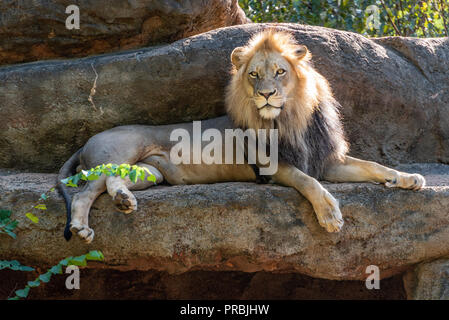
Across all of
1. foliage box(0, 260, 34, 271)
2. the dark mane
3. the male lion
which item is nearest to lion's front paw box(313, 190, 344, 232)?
the male lion

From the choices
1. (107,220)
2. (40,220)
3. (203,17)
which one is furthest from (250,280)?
(203,17)

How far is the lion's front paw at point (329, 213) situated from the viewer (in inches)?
140

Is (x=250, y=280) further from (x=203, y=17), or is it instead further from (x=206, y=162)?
(x=203, y=17)

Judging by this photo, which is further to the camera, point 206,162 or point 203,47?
point 203,47

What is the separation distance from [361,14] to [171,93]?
3.92m

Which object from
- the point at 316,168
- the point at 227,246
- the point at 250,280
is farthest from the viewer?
the point at 250,280

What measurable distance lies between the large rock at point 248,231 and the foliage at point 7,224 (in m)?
0.10

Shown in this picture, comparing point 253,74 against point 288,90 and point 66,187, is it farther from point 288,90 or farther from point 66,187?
point 66,187

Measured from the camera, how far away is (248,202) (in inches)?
145

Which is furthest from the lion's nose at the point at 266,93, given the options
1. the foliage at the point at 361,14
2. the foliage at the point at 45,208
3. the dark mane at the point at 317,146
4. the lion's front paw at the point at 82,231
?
the foliage at the point at 361,14

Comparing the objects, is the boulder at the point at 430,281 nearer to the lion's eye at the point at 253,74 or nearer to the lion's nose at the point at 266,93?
the lion's nose at the point at 266,93

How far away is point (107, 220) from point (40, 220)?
43 centimetres

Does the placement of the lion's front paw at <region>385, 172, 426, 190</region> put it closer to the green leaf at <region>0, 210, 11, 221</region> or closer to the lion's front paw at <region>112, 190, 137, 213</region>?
the lion's front paw at <region>112, 190, 137, 213</region>

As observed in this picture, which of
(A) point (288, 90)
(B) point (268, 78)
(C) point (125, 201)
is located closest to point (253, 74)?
(B) point (268, 78)
